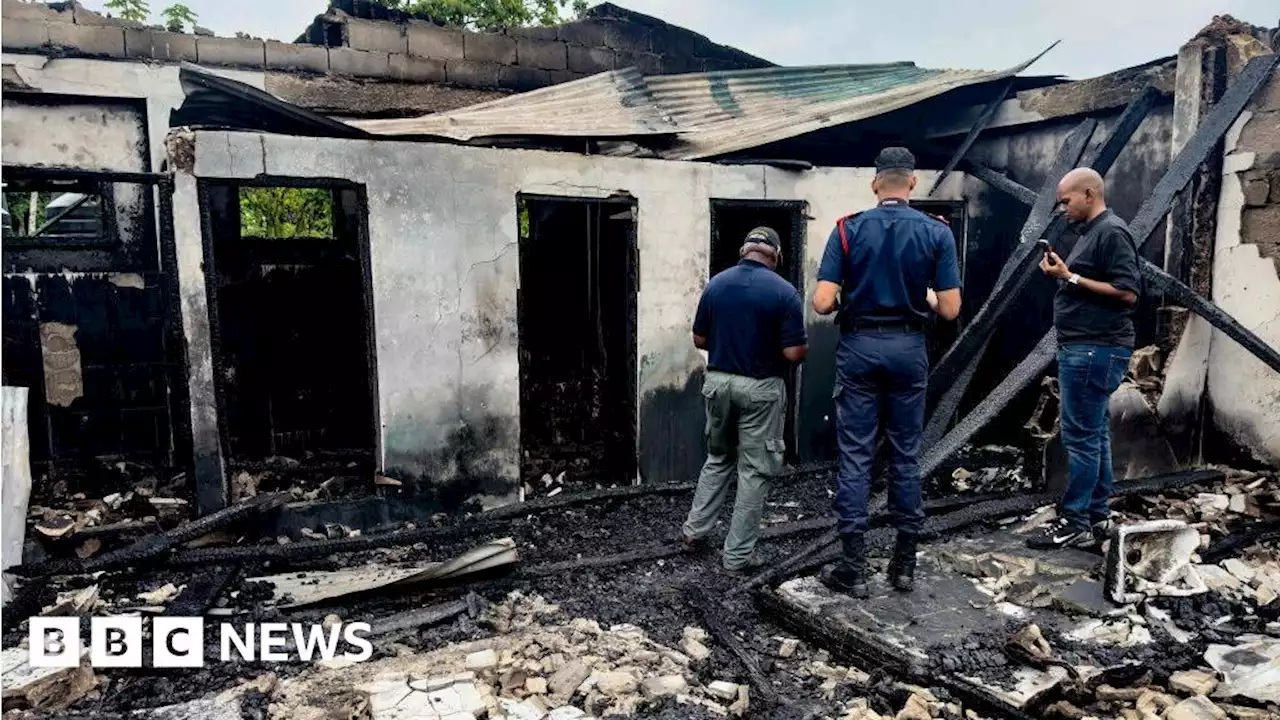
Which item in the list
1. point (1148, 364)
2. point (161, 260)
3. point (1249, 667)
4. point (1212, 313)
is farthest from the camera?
point (161, 260)

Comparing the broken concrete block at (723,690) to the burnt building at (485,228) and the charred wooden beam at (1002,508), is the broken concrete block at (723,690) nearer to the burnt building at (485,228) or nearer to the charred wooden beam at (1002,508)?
the charred wooden beam at (1002,508)

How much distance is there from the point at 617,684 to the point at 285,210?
9.79 meters

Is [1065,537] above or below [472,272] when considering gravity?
below

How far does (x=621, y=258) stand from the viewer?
7.12 m

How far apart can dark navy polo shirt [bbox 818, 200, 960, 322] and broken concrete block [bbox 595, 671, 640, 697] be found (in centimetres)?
195

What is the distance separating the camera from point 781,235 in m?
7.19

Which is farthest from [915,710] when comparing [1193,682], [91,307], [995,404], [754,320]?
[91,307]

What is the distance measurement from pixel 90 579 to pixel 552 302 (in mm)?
4276

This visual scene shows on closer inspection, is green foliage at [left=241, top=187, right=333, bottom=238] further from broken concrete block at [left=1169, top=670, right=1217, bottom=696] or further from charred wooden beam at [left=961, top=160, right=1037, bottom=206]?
broken concrete block at [left=1169, top=670, right=1217, bottom=696]

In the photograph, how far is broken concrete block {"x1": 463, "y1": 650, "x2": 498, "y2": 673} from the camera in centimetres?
339

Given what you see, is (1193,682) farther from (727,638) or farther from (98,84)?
(98,84)

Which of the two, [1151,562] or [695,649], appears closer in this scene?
[695,649]

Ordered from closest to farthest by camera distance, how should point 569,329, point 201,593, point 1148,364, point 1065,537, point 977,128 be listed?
point 201,593, point 1065,537, point 1148,364, point 977,128, point 569,329

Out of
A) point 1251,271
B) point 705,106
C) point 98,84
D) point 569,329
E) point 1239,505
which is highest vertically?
point 98,84
